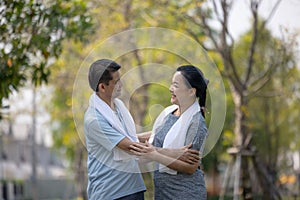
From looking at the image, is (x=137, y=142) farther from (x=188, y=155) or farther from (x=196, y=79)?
(x=196, y=79)

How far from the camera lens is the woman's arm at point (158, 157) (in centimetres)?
494

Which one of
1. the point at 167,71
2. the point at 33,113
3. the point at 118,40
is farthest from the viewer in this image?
the point at 33,113

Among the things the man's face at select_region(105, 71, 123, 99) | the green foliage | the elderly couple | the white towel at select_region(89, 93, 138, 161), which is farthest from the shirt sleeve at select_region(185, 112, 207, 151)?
the green foliage

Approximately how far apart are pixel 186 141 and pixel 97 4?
429 inches

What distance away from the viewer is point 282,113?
29078mm

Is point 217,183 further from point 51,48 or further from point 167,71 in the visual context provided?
point 167,71

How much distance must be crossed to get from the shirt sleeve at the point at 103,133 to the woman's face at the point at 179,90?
17.4 inches

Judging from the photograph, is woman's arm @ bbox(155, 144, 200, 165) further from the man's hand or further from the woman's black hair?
the woman's black hair

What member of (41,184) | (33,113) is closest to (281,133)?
(33,113)

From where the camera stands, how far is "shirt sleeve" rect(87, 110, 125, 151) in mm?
4973

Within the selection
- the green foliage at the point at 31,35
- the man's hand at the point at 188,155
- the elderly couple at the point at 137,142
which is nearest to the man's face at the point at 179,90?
the elderly couple at the point at 137,142

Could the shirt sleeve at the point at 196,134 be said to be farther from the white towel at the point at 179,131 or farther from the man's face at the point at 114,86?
the man's face at the point at 114,86

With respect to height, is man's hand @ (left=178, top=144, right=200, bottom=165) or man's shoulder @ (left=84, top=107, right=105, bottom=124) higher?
man's shoulder @ (left=84, top=107, right=105, bottom=124)

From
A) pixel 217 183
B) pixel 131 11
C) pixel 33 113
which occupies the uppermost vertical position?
pixel 131 11
